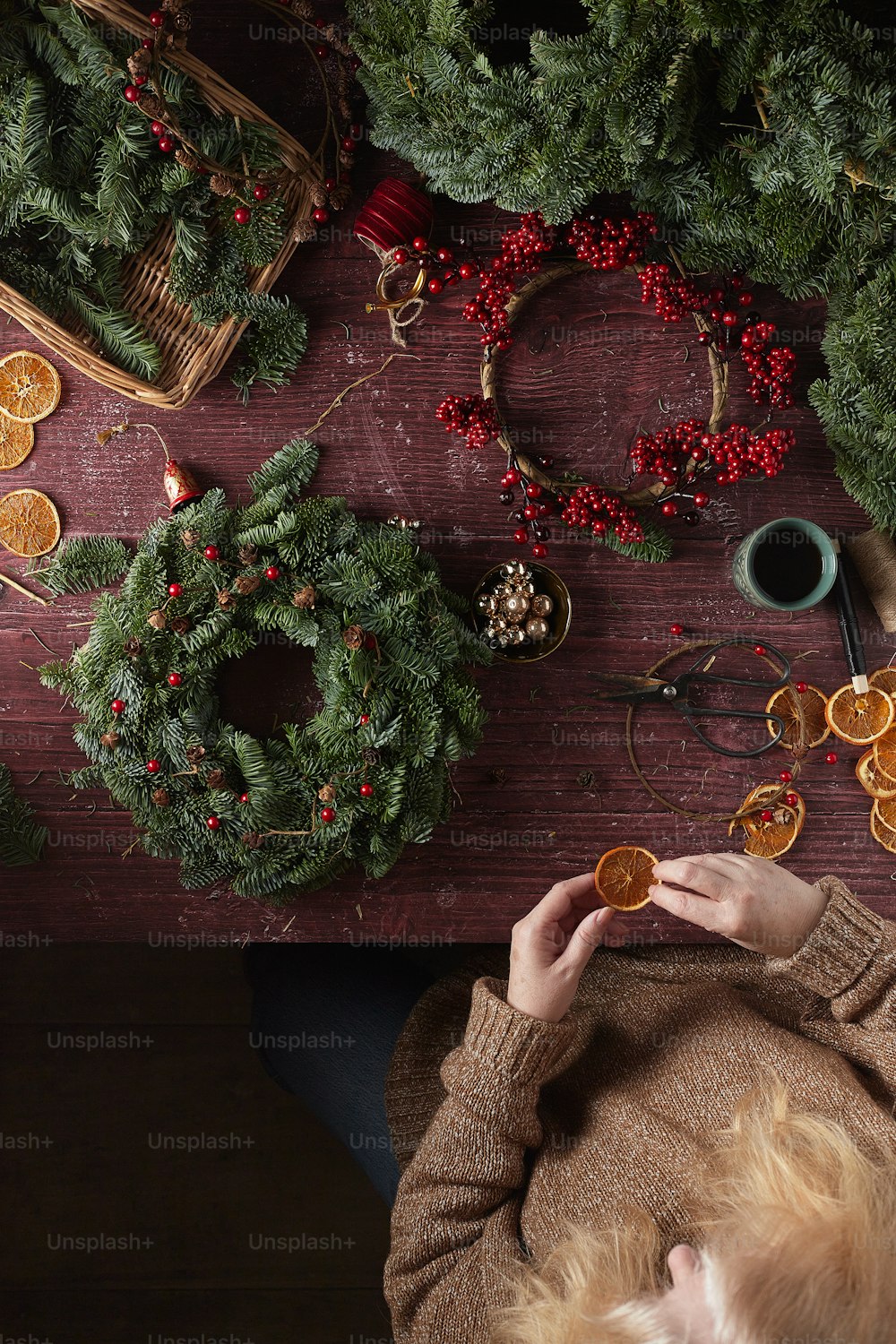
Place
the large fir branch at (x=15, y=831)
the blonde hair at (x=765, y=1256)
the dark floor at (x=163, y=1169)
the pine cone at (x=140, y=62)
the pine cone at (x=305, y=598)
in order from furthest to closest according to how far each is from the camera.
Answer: the dark floor at (x=163, y=1169) < the large fir branch at (x=15, y=831) < the pine cone at (x=305, y=598) < the pine cone at (x=140, y=62) < the blonde hair at (x=765, y=1256)

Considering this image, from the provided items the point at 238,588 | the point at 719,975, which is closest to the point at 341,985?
the point at 719,975

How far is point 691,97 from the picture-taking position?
3.56 feet

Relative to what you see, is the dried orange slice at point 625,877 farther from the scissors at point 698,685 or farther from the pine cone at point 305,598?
the pine cone at point 305,598

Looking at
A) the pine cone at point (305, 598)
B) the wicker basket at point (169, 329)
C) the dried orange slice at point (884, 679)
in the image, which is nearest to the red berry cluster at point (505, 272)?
the wicker basket at point (169, 329)

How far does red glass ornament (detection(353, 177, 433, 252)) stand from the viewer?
124 cm

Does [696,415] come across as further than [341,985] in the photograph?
No

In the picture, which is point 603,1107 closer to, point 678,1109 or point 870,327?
point 678,1109

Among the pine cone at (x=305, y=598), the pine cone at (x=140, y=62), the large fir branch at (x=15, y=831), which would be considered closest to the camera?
the pine cone at (x=140, y=62)

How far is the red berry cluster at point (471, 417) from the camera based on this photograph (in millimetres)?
1272

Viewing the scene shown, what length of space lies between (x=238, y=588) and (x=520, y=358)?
0.49m

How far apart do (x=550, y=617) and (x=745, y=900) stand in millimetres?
428

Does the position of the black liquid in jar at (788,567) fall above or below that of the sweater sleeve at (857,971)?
above

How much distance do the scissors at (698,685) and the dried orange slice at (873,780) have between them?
0.39 feet

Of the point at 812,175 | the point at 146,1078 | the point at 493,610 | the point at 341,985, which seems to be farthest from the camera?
the point at 146,1078
